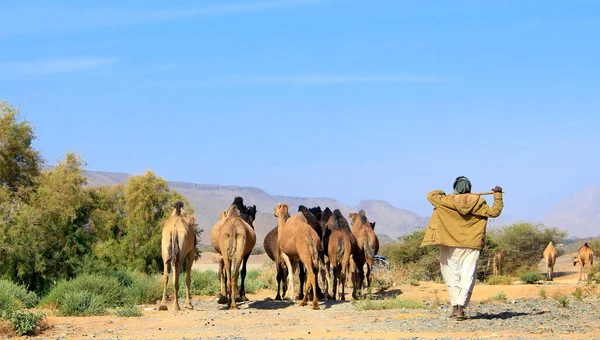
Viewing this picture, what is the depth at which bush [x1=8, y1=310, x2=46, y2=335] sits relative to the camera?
1492 cm

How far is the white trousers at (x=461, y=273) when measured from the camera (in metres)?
14.8

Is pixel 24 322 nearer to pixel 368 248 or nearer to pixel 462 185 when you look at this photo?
pixel 462 185

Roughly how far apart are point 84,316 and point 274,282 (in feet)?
39.0

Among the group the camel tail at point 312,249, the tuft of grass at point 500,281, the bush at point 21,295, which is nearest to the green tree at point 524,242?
the tuft of grass at point 500,281

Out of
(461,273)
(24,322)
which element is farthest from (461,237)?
(24,322)

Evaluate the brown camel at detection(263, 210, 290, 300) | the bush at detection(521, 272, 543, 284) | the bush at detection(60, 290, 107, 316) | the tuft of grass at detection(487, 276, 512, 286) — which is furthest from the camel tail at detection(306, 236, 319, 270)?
the bush at detection(521, 272, 543, 284)

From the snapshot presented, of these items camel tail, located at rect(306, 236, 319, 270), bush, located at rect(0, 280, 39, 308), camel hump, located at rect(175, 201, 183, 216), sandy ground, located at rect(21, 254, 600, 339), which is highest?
camel hump, located at rect(175, 201, 183, 216)

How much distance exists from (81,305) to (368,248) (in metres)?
7.38

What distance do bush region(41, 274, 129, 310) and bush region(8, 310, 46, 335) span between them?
430cm

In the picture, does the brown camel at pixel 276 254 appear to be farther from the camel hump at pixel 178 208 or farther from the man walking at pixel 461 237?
the man walking at pixel 461 237

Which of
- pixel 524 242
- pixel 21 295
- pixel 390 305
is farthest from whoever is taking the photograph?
pixel 524 242

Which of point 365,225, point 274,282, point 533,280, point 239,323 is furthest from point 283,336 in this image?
point 533,280

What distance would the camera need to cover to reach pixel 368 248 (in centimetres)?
2212

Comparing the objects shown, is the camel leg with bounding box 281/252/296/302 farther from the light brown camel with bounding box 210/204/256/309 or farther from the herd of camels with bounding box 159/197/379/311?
the light brown camel with bounding box 210/204/256/309
